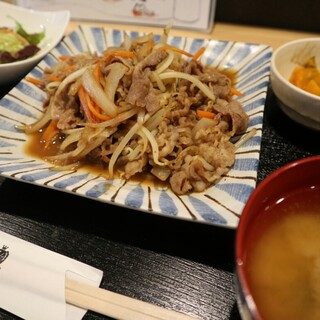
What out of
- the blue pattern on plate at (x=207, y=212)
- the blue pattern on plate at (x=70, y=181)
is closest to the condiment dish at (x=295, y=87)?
the blue pattern on plate at (x=207, y=212)

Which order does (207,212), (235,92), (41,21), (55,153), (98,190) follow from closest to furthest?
(207,212) < (98,190) < (55,153) < (235,92) < (41,21)

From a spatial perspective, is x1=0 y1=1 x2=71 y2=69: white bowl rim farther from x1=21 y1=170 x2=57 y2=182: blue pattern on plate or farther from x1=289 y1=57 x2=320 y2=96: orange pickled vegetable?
x1=289 y1=57 x2=320 y2=96: orange pickled vegetable

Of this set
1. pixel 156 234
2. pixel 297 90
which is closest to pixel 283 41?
pixel 297 90

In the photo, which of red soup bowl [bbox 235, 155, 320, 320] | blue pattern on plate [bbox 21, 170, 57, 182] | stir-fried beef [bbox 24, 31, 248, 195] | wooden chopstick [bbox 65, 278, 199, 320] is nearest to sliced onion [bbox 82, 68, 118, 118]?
stir-fried beef [bbox 24, 31, 248, 195]

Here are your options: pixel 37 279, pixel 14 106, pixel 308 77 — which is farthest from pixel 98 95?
pixel 308 77

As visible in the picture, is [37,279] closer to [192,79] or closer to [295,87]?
[192,79]
